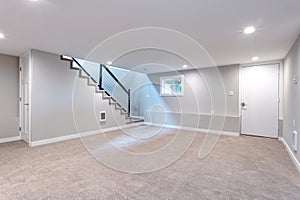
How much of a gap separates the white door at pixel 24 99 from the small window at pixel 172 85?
4165 mm

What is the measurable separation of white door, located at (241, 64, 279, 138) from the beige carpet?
1.34 m

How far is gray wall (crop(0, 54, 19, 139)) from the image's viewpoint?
4148 millimetres

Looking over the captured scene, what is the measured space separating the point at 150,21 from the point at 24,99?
3.55 m

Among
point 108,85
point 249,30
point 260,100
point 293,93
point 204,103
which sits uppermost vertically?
point 249,30

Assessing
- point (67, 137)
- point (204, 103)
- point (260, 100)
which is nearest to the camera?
point (67, 137)

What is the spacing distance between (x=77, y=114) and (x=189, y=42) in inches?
130

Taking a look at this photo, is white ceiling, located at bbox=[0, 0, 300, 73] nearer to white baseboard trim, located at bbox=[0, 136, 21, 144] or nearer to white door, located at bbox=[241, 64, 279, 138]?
white door, located at bbox=[241, 64, 279, 138]

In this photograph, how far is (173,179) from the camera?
2289mm

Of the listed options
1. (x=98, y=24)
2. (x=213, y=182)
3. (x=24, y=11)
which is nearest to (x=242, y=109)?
(x=213, y=182)

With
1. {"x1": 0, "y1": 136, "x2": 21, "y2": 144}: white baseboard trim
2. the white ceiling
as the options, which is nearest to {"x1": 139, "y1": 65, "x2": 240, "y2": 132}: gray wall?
the white ceiling

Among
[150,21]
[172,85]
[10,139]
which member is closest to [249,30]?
[150,21]

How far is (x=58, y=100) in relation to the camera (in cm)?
422

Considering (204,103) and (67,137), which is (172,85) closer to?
(204,103)

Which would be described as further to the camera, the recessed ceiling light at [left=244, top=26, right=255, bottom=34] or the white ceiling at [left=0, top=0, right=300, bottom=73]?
the recessed ceiling light at [left=244, top=26, right=255, bottom=34]
